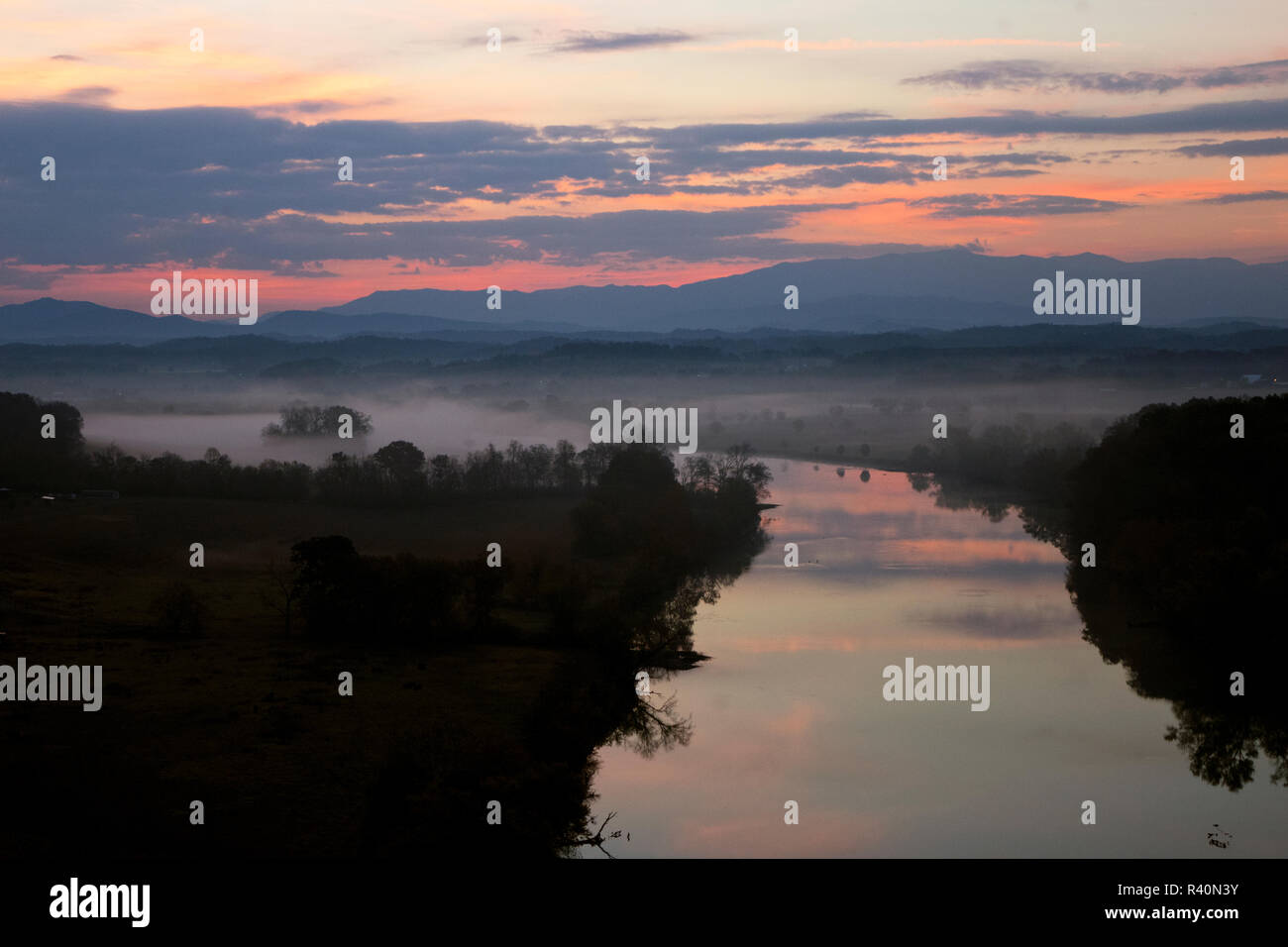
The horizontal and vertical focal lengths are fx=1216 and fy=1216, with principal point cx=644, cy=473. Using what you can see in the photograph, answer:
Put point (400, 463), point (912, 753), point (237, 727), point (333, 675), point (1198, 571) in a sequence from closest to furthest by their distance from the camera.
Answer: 1. point (237, 727)
2. point (912, 753)
3. point (333, 675)
4. point (1198, 571)
5. point (400, 463)

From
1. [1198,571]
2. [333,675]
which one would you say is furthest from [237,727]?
[1198,571]

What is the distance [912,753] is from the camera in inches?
1019

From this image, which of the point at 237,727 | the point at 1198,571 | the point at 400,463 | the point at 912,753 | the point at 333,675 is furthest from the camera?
the point at 400,463

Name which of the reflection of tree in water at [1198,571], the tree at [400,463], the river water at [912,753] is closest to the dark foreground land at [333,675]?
the river water at [912,753]

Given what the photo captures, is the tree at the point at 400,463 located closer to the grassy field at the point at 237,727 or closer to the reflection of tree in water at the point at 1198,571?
the grassy field at the point at 237,727

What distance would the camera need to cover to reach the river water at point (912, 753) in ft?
70.4

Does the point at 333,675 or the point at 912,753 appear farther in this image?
the point at 333,675

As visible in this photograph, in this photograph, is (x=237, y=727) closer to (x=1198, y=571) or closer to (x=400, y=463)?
(x=1198, y=571)

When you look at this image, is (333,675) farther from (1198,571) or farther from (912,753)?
(1198,571)

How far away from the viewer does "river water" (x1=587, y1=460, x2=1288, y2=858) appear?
21.5 m

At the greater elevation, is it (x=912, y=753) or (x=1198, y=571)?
(x=1198, y=571)

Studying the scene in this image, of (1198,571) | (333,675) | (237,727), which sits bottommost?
(237,727)

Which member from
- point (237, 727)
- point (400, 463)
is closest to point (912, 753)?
point (237, 727)
